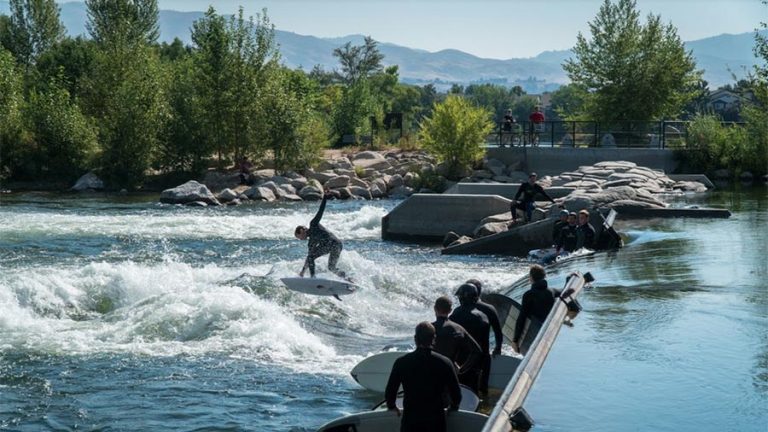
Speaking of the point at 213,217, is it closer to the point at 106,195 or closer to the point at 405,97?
the point at 106,195

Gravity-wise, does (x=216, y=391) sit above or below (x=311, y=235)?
below

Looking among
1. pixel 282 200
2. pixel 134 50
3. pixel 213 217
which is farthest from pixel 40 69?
pixel 213 217

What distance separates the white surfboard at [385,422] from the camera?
9.15 metres

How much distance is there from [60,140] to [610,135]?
2723cm

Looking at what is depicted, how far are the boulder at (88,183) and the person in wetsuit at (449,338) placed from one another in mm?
41259

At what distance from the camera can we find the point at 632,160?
4847 cm

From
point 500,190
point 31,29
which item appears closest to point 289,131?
point 500,190

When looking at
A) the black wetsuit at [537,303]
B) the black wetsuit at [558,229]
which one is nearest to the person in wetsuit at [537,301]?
the black wetsuit at [537,303]

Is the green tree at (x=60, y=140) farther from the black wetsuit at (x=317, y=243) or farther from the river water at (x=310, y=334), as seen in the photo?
the black wetsuit at (x=317, y=243)

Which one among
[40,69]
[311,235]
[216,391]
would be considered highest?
[40,69]

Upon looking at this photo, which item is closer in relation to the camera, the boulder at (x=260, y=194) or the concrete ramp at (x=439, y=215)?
the concrete ramp at (x=439, y=215)

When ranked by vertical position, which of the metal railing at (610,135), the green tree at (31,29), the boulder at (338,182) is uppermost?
the green tree at (31,29)

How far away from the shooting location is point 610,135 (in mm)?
50219

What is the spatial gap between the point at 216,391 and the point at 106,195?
34983 mm
